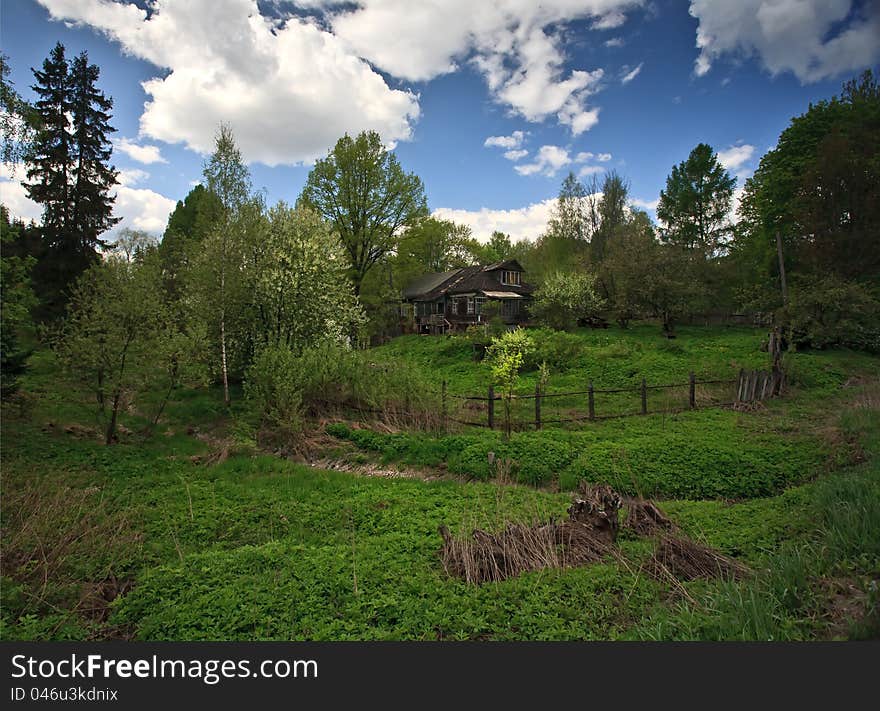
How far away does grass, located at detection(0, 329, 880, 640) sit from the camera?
357 centimetres

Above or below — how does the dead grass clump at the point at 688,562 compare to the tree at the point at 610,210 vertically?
below

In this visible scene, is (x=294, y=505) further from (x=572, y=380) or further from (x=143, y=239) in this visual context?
(x=143, y=239)

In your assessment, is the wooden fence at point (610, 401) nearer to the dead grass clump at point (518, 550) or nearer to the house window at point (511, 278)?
the dead grass clump at point (518, 550)

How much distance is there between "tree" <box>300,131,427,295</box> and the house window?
10151mm

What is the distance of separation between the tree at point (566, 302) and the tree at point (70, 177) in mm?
25683

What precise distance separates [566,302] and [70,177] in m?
28.7

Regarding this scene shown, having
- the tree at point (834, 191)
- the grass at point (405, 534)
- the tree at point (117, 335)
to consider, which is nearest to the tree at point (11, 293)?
the tree at point (117, 335)

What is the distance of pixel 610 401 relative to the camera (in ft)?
46.9

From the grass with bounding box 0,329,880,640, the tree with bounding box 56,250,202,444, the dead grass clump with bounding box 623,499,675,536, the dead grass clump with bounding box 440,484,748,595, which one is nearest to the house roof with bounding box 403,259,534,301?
the grass with bounding box 0,329,880,640

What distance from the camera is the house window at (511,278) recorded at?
1547 inches

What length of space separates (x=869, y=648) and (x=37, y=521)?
7.98 meters

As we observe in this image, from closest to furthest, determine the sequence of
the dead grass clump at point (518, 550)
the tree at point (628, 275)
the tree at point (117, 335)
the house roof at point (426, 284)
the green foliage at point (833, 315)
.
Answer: the dead grass clump at point (518, 550)
the tree at point (117, 335)
the green foliage at point (833, 315)
the tree at point (628, 275)
the house roof at point (426, 284)

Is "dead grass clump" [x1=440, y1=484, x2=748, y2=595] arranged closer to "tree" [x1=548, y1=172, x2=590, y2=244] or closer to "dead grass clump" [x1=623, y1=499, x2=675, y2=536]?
"dead grass clump" [x1=623, y1=499, x2=675, y2=536]

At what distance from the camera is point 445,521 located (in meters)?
6.05
